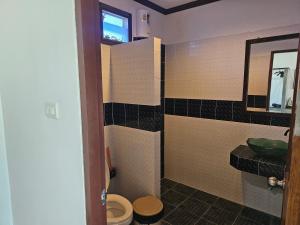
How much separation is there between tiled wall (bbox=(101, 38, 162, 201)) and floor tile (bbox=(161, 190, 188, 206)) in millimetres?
515

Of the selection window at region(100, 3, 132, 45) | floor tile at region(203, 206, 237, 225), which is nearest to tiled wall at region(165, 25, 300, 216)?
floor tile at region(203, 206, 237, 225)

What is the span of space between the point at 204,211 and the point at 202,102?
50.1 inches

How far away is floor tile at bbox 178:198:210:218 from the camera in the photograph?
220 centimetres

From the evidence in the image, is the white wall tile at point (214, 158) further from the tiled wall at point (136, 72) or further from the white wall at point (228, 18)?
the white wall at point (228, 18)

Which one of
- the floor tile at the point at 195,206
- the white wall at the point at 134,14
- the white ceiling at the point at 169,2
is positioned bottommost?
the floor tile at the point at 195,206

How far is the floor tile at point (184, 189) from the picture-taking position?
2.60 metres

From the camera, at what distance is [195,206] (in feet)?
7.57

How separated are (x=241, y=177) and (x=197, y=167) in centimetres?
55

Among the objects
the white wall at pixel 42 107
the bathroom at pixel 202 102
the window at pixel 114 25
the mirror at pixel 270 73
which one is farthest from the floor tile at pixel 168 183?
the window at pixel 114 25

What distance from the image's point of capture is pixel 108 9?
2.01m

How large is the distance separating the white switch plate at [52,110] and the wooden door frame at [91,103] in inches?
8.9

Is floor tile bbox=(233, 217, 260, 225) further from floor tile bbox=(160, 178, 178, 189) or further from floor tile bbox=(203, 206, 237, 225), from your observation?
floor tile bbox=(160, 178, 178, 189)

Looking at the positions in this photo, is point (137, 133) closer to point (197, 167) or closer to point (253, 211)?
point (197, 167)

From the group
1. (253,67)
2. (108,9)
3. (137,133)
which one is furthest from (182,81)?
(108,9)
